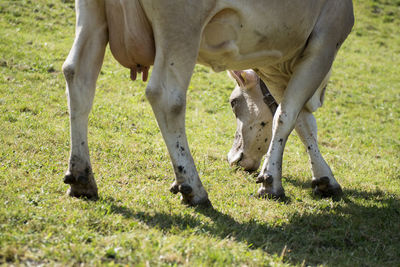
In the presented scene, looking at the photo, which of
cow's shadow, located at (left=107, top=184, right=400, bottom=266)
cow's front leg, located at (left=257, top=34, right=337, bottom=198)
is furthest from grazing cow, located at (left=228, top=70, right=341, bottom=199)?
cow's shadow, located at (left=107, top=184, right=400, bottom=266)

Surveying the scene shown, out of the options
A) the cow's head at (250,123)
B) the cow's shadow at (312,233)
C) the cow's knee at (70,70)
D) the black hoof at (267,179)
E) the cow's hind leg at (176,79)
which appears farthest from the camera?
the cow's head at (250,123)

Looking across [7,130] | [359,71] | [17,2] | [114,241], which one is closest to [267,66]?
[114,241]

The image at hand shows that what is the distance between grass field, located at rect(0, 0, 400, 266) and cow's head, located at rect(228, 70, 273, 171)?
27 cm

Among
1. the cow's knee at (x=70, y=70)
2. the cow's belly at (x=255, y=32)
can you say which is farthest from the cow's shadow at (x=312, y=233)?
the cow's belly at (x=255, y=32)

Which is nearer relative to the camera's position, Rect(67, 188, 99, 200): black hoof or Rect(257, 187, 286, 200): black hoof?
Rect(67, 188, 99, 200): black hoof

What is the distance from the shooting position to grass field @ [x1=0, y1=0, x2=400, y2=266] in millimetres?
3143

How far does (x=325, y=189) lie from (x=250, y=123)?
125 centimetres

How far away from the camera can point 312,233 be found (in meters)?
4.06

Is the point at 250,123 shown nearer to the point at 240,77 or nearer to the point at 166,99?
the point at 240,77

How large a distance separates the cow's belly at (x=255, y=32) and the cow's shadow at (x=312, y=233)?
4.72 feet

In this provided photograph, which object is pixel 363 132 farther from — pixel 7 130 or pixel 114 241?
pixel 114 241

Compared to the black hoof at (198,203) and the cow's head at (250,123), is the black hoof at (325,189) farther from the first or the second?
the black hoof at (198,203)

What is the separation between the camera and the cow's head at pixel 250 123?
5926mm

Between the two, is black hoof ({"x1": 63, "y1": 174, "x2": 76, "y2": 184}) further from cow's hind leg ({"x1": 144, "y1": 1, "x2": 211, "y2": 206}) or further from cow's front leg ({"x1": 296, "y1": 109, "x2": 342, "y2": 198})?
cow's front leg ({"x1": 296, "y1": 109, "x2": 342, "y2": 198})
